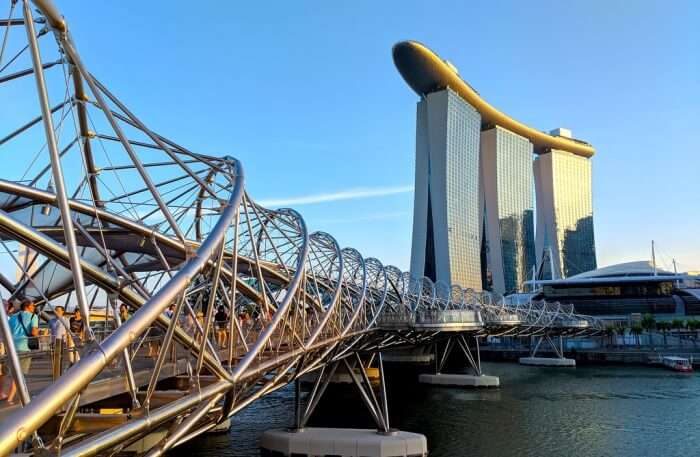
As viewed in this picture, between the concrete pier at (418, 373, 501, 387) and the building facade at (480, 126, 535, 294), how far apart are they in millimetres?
118348

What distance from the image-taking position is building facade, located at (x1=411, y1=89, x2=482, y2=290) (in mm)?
151250

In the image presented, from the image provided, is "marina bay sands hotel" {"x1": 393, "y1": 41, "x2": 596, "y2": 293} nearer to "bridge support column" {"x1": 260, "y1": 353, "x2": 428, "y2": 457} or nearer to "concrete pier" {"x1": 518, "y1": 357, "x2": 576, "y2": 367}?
"concrete pier" {"x1": 518, "y1": 357, "x2": 576, "y2": 367}

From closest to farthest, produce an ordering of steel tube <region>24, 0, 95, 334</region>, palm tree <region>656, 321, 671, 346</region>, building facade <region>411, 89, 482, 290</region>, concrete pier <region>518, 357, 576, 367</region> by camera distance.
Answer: steel tube <region>24, 0, 95, 334</region>, concrete pier <region>518, 357, 576, 367</region>, palm tree <region>656, 321, 671, 346</region>, building facade <region>411, 89, 482, 290</region>

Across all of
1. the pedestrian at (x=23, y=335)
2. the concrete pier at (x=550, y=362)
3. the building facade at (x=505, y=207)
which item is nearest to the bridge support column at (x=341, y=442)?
the pedestrian at (x=23, y=335)

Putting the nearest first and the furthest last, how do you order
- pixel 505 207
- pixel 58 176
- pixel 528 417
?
pixel 58 176 → pixel 528 417 → pixel 505 207

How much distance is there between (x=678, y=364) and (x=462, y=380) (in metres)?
30.9

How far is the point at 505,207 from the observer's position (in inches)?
7160

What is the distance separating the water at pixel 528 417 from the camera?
33.4 meters

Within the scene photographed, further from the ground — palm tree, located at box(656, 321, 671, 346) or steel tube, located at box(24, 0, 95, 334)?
palm tree, located at box(656, 321, 671, 346)

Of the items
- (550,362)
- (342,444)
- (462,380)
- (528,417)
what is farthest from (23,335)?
(550,362)

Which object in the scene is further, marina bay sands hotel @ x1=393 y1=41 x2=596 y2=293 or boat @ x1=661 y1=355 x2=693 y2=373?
marina bay sands hotel @ x1=393 y1=41 x2=596 y2=293

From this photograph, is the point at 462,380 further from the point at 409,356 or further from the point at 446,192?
Result: the point at 446,192

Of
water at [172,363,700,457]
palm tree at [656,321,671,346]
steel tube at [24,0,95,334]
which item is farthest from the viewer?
palm tree at [656,321,671,346]

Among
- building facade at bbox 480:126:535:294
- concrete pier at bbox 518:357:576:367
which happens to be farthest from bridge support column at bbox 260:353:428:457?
building facade at bbox 480:126:535:294
